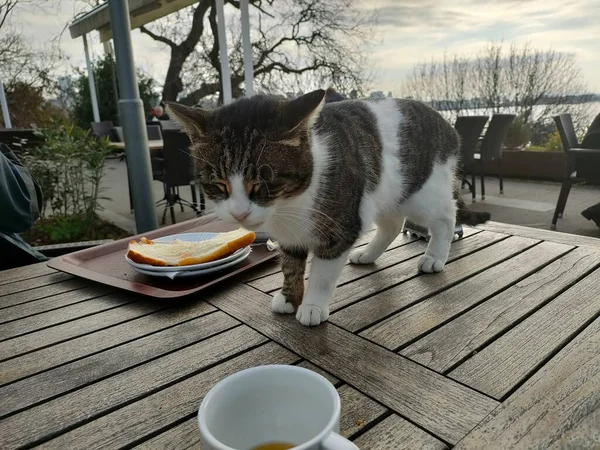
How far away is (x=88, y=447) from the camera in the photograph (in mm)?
583

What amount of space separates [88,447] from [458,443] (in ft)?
1.62

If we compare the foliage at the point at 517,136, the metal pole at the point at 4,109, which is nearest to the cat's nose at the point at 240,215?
the foliage at the point at 517,136

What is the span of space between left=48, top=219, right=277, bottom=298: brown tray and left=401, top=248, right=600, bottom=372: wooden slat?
0.55m

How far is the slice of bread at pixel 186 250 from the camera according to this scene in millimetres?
1119

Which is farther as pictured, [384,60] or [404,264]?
[384,60]

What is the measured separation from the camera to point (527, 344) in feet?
2.58

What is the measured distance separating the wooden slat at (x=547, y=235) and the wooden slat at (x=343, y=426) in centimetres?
102

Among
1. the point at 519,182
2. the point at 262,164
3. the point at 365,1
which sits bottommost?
the point at 519,182

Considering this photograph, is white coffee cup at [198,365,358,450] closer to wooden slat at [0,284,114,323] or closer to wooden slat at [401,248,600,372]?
wooden slat at [401,248,600,372]

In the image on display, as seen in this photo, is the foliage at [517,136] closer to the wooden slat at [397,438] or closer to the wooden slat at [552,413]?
the wooden slat at [552,413]

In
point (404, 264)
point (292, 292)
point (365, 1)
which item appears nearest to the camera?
point (292, 292)

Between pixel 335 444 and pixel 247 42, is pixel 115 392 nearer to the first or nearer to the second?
pixel 335 444

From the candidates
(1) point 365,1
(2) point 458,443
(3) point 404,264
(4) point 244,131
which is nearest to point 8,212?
(4) point 244,131

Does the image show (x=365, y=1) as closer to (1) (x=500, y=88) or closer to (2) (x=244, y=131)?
(1) (x=500, y=88)
